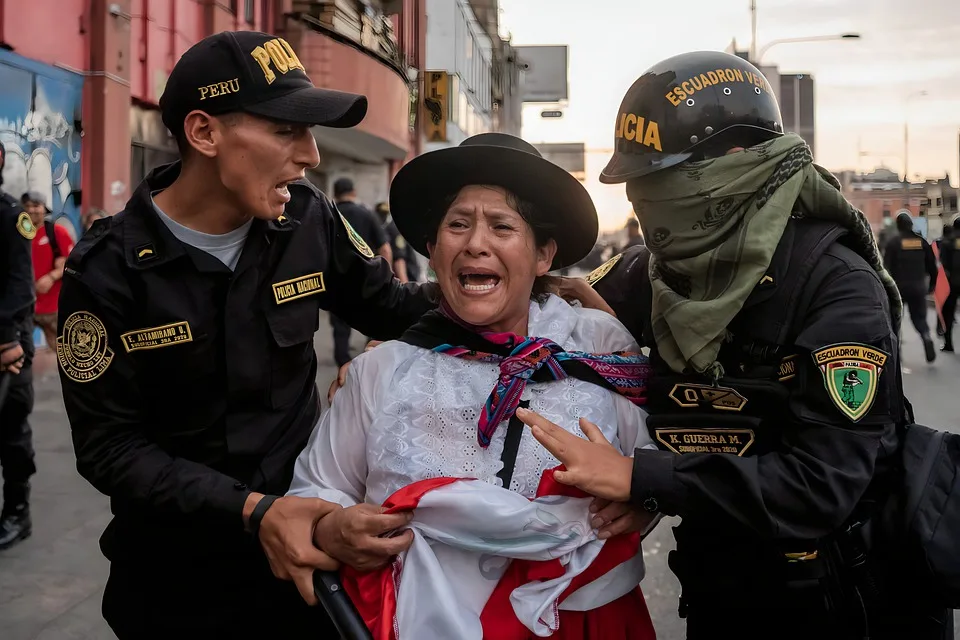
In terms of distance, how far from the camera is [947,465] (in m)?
1.97

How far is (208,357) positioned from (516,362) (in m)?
0.78

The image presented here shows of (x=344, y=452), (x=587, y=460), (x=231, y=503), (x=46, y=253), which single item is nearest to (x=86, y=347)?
(x=231, y=503)

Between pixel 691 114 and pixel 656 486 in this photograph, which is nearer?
pixel 656 486

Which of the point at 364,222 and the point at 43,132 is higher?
the point at 43,132

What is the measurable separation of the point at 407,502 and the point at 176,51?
12226 millimetres

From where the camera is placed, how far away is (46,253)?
25.3 ft

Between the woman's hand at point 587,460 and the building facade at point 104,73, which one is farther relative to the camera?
the building facade at point 104,73

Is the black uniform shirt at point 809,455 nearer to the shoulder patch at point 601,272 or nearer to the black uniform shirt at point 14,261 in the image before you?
the shoulder patch at point 601,272

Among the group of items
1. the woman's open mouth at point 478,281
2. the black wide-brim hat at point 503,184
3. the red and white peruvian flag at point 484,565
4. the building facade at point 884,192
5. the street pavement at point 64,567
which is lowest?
the street pavement at point 64,567

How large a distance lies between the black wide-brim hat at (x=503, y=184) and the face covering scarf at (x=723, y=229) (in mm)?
239

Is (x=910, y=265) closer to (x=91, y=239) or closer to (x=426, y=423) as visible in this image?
(x=426, y=423)

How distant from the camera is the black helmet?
2098 millimetres

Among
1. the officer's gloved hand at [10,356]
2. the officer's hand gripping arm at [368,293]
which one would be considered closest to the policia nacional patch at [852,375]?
the officer's hand gripping arm at [368,293]

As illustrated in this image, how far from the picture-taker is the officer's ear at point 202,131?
213 cm
